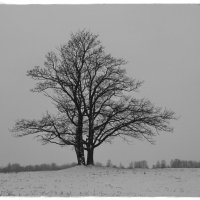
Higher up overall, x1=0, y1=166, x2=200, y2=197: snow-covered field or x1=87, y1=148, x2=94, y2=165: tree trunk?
x1=87, y1=148, x2=94, y2=165: tree trunk

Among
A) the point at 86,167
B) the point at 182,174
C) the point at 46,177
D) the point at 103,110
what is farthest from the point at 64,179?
the point at 103,110

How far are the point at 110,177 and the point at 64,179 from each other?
9.85 ft

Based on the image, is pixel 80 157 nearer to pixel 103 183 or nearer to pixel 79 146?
pixel 79 146

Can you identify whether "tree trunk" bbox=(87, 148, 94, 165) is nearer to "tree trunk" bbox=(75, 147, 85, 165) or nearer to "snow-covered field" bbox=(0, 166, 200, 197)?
"tree trunk" bbox=(75, 147, 85, 165)

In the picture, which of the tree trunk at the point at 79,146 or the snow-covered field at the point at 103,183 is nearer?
the snow-covered field at the point at 103,183

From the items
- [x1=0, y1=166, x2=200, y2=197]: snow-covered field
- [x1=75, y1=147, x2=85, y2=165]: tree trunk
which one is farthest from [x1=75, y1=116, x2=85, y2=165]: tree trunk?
[x1=0, y1=166, x2=200, y2=197]: snow-covered field

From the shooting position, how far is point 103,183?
80.0 feet

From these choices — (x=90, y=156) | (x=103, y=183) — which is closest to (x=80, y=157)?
(x=90, y=156)

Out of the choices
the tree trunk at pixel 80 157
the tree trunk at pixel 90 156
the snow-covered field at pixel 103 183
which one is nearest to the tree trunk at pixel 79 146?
the tree trunk at pixel 80 157

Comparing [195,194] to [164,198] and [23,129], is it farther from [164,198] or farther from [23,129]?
[23,129]

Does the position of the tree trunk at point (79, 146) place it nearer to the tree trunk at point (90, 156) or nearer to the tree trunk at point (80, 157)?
the tree trunk at point (80, 157)

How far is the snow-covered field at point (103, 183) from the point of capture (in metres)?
21.0

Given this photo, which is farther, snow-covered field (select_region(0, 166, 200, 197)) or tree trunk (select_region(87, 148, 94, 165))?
tree trunk (select_region(87, 148, 94, 165))

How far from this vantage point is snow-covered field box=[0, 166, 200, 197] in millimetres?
20984
